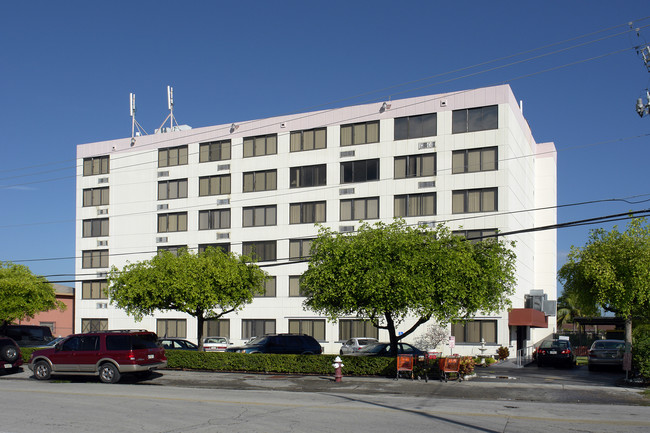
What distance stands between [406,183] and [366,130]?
520cm

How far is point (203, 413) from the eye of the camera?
16375mm

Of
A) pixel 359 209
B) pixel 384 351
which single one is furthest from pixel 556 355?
pixel 359 209

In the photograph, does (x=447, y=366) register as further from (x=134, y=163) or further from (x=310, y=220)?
(x=134, y=163)

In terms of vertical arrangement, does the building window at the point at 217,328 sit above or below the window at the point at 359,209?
below

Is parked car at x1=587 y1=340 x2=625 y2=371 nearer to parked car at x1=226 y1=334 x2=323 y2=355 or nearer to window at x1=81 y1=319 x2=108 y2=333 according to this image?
parked car at x1=226 y1=334 x2=323 y2=355

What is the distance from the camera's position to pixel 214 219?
2115 inches

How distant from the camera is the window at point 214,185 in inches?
2106

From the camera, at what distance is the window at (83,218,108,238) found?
192 feet

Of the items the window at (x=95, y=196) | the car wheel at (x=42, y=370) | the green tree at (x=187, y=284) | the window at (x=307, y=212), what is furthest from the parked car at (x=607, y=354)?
the window at (x=95, y=196)

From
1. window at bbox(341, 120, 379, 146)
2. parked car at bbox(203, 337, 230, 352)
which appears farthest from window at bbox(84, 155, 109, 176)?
window at bbox(341, 120, 379, 146)

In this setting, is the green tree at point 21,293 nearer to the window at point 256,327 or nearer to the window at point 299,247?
the window at point 256,327

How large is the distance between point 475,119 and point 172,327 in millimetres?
29608

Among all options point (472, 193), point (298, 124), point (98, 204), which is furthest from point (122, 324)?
point (472, 193)

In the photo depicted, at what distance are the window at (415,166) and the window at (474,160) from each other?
5.01 ft
